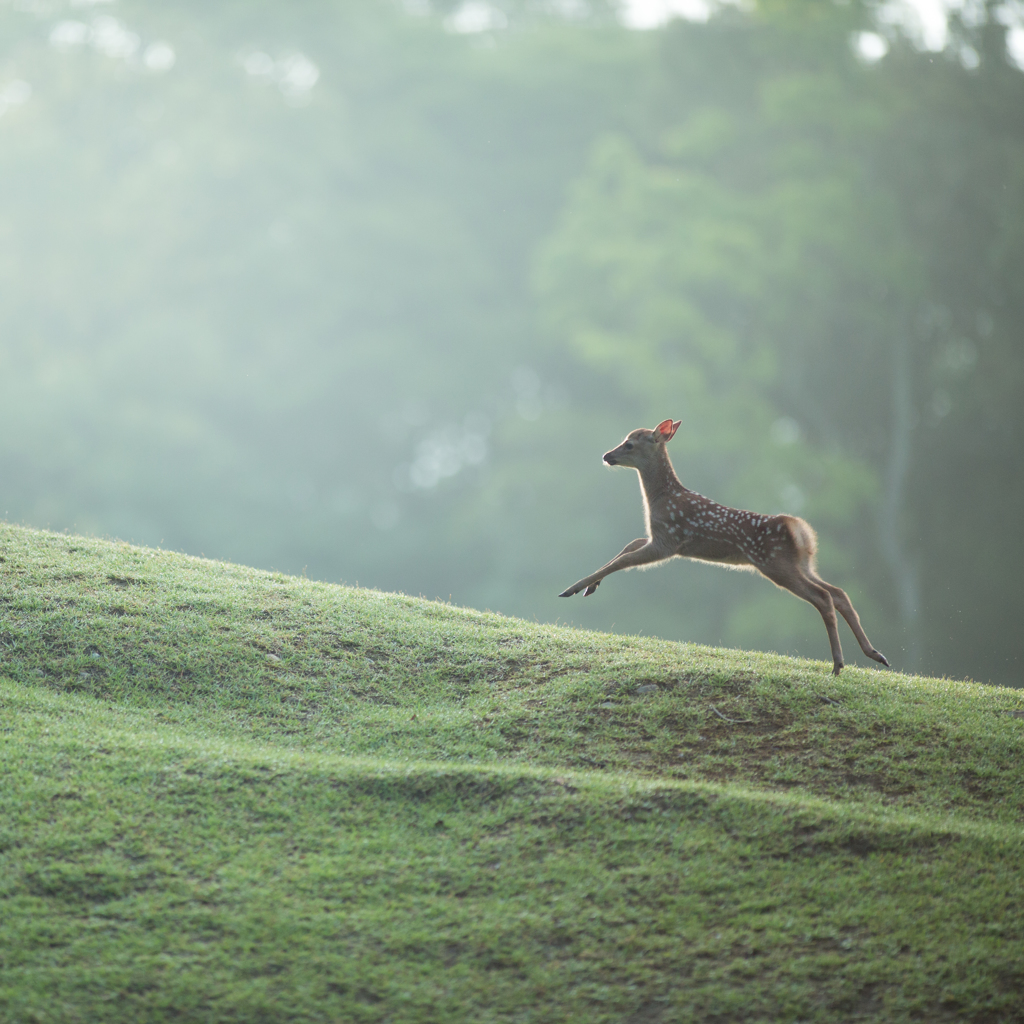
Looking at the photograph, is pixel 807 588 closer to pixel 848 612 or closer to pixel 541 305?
pixel 848 612

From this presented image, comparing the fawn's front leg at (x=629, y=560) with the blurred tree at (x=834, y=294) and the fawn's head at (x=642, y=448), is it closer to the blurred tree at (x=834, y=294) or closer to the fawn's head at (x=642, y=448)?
the fawn's head at (x=642, y=448)

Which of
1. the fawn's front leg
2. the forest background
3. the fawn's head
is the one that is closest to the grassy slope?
the fawn's front leg

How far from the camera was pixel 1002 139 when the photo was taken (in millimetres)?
26469

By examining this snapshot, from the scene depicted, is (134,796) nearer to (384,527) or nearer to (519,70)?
(384,527)

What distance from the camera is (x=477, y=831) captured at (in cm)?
489

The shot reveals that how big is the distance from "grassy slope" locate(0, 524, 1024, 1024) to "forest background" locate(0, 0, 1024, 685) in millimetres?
17203

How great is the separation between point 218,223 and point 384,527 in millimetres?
12572

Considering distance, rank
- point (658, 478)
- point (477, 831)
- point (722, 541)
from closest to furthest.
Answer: point (477, 831) → point (722, 541) → point (658, 478)

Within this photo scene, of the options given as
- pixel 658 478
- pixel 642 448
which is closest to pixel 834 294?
pixel 642 448

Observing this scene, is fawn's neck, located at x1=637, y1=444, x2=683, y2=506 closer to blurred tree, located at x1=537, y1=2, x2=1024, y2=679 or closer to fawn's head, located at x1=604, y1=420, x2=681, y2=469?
fawn's head, located at x1=604, y1=420, x2=681, y2=469

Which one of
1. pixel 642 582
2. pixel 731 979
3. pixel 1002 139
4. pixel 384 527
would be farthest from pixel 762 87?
pixel 731 979

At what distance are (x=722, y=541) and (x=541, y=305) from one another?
27.2 m

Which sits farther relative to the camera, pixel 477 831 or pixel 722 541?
pixel 722 541

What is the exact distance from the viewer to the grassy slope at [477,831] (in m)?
4.02
